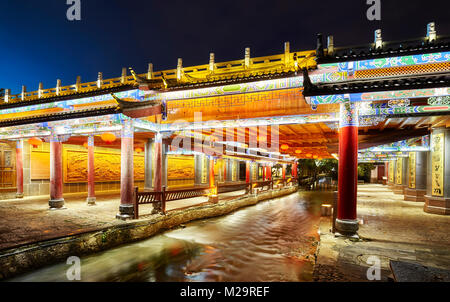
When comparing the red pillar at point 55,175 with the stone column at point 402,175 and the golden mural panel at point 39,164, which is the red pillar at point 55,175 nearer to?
the golden mural panel at point 39,164

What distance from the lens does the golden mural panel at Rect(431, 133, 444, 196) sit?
1055cm

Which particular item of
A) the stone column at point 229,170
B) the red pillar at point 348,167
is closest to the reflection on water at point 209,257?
the red pillar at point 348,167

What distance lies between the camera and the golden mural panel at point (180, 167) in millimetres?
21859

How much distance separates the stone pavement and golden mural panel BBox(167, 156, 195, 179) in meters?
15.2

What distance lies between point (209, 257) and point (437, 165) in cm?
1097

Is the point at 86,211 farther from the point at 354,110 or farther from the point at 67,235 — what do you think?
the point at 354,110

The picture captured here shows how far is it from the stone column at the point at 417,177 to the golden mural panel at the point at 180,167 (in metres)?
17.8

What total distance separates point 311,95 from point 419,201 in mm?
13362

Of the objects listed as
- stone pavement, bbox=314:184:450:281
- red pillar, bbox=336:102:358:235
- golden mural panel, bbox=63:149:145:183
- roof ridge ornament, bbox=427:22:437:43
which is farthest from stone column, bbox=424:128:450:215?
golden mural panel, bbox=63:149:145:183

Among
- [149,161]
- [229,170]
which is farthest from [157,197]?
[229,170]

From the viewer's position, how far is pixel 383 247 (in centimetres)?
627

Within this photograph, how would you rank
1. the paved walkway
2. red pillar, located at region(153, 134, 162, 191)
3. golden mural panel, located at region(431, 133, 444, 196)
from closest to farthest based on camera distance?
the paved walkway, golden mural panel, located at region(431, 133, 444, 196), red pillar, located at region(153, 134, 162, 191)

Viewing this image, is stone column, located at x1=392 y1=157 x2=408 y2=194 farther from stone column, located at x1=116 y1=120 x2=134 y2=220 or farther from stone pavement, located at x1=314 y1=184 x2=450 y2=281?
stone column, located at x1=116 y1=120 x2=134 y2=220

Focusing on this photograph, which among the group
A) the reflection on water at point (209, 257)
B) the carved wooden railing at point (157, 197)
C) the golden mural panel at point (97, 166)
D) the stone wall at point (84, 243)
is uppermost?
the golden mural panel at point (97, 166)
